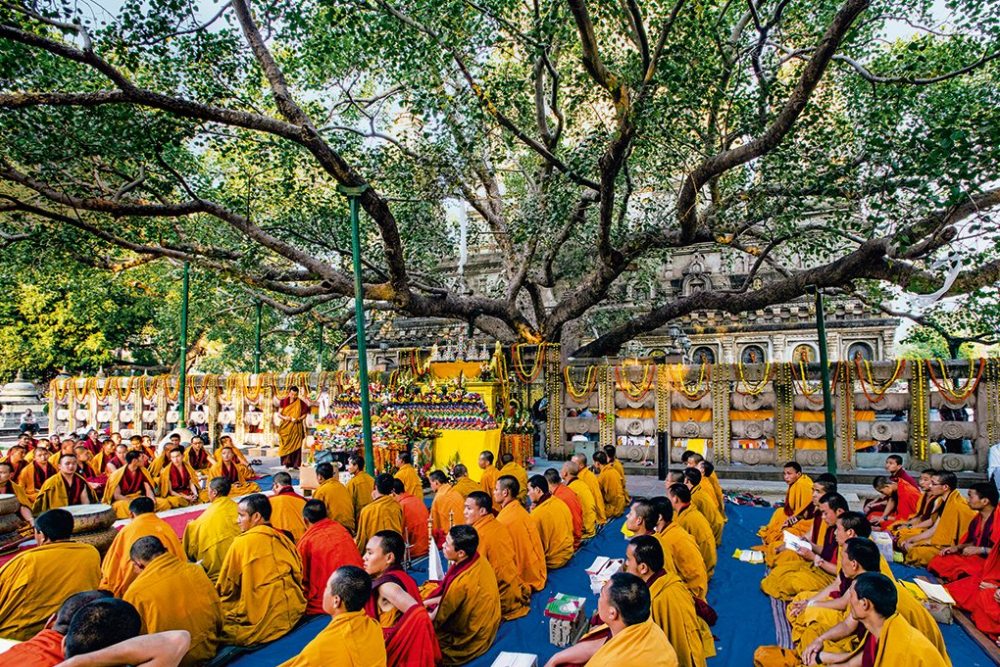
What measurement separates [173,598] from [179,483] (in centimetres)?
732

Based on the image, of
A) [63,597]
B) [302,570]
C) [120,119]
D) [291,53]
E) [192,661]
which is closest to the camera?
[192,661]

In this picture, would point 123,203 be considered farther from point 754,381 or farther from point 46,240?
point 754,381

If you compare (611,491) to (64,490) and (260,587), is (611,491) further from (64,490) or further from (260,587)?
(64,490)

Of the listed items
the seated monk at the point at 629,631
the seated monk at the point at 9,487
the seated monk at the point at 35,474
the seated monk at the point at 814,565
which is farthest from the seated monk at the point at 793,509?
the seated monk at the point at 35,474

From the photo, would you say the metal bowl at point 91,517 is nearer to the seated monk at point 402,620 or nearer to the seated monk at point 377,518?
the seated monk at point 377,518

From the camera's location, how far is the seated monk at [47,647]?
3.82m

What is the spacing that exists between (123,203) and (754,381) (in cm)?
1352

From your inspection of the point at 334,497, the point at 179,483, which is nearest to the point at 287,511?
the point at 334,497

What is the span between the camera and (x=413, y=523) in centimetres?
866

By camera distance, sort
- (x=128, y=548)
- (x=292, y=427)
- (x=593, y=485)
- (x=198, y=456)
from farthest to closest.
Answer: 1. (x=292, y=427)
2. (x=198, y=456)
3. (x=593, y=485)
4. (x=128, y=548)

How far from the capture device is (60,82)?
43.0 feet

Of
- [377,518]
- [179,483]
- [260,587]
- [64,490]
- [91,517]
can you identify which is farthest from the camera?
[179,483]

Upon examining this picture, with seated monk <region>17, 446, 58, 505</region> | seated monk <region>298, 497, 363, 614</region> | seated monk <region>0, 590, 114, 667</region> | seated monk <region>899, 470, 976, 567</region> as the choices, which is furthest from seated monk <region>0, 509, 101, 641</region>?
seated monk <region>899, 470, 976, 567</region>

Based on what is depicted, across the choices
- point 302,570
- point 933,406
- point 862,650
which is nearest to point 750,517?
point 933,406
